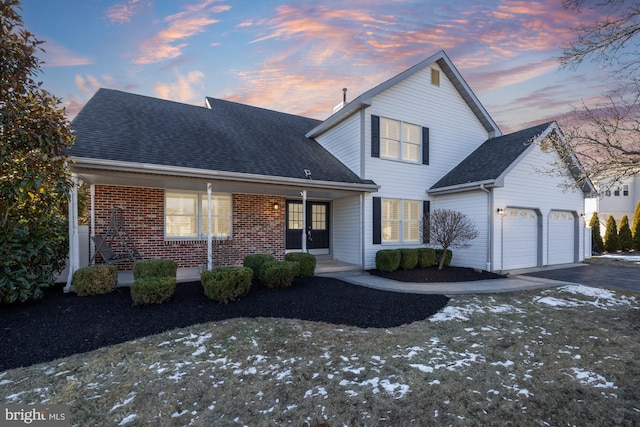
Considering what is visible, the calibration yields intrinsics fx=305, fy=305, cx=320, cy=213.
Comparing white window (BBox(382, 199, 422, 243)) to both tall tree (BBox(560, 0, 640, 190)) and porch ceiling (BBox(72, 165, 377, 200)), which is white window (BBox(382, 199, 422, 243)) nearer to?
porch ceiling (BBox(72, 165, 377, 200))

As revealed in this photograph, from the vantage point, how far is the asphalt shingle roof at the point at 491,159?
33.5 ft

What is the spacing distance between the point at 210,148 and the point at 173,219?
7.94 feet

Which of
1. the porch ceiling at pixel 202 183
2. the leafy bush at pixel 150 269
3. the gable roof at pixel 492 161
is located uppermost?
the gable roof at pixel 492 161

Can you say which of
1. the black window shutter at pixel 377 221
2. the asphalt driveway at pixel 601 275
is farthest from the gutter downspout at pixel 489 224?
the black window shutter at pixel 377 221

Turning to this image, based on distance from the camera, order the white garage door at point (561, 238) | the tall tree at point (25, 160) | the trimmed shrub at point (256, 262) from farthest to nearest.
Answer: the white garage door at point (561, 238) → the trimmed shrub at point (256, 262) → the tall tree at point (25, 160)

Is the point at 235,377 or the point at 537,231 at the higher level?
the point at 537,231

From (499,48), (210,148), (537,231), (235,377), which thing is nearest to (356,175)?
(210,148)

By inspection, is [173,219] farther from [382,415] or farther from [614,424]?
[614,424]

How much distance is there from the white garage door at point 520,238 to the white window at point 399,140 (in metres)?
3.82

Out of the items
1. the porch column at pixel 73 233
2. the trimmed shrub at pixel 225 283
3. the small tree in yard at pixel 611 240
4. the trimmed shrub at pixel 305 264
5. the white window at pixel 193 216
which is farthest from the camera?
the small tree in yard at pixel 611 240

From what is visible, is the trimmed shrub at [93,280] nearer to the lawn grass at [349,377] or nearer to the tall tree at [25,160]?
the tall tree at [25,160]

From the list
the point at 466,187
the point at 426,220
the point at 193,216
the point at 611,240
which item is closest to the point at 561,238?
the point at 466,187

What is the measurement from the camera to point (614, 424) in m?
2.60

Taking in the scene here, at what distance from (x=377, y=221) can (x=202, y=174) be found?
5761mm
